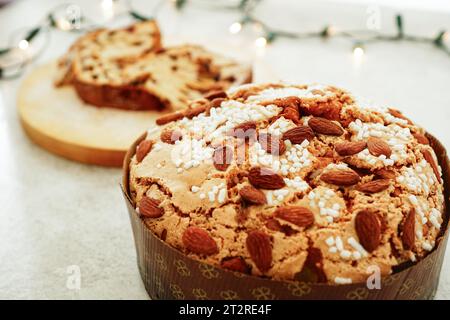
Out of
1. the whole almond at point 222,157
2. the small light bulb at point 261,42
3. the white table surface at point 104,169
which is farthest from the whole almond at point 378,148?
the small light bulb at point 261,42

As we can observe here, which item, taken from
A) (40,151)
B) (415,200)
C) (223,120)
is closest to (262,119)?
(223,120)

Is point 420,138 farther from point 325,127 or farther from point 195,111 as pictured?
point 195,111

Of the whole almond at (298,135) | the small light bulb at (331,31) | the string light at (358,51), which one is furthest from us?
the small light bulb at (331,31)

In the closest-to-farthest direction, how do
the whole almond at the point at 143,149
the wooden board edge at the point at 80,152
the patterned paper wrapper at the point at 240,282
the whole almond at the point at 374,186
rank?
the patterned paper wrapper at the point at 240,282
the whole almond at the point at 374,186
the whole almond at the point at 143,149
the wooden board edge at the point at 80,152

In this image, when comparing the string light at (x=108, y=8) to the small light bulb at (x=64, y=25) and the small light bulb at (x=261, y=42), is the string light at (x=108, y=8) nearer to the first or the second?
the small light bulb at (x=64, y=25)

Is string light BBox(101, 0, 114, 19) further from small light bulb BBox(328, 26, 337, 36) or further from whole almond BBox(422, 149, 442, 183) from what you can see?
whole almond BBox(422, 149, 442, 183)

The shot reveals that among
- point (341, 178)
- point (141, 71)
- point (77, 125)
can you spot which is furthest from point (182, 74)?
point (341, 178)

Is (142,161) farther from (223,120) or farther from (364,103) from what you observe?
(364,103)
